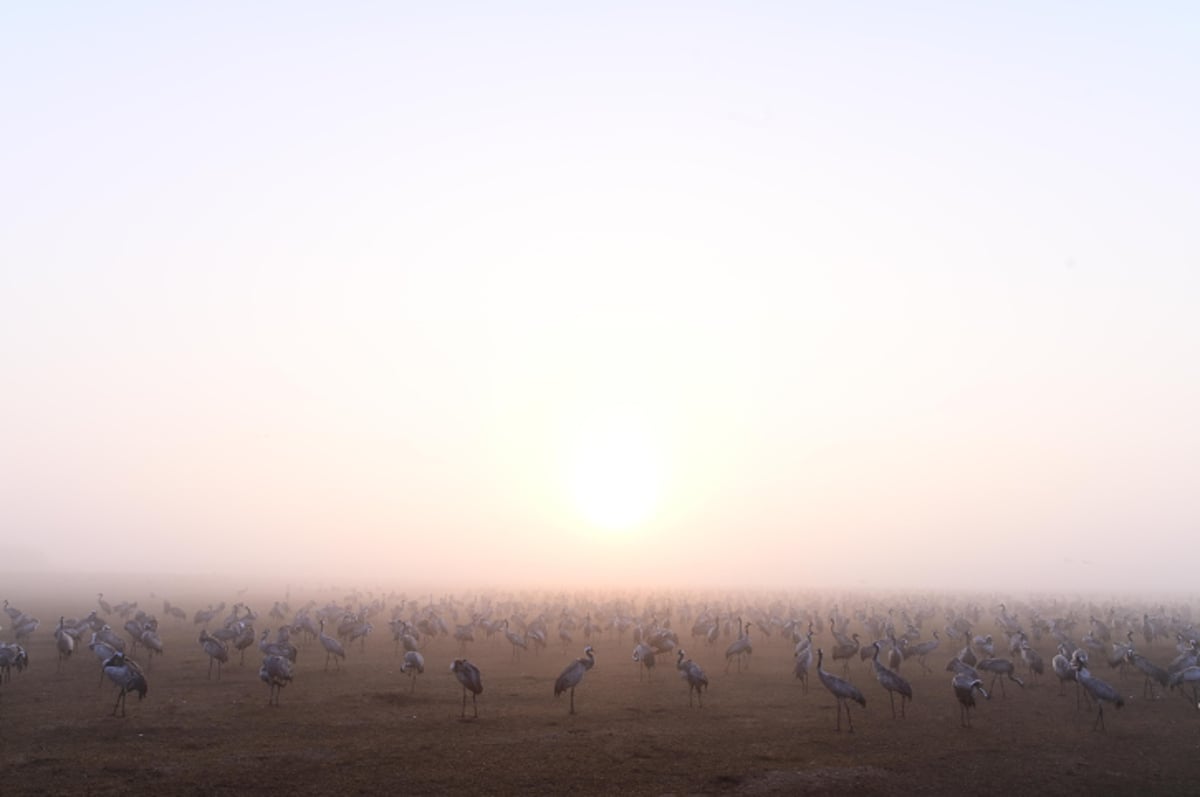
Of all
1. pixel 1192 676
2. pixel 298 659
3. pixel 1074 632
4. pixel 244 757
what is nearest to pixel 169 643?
pixel 298 659

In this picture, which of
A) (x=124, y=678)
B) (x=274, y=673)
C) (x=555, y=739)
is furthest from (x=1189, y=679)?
(x=124, y=678)

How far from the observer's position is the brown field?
635 inches

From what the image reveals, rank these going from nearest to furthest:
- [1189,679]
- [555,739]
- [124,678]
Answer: [555,739]
[124,678]
[1189,679]

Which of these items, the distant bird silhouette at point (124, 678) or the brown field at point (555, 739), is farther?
the distant bird silhouette at point (124, 678)

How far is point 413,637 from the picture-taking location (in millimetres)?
35688

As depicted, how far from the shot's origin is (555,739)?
64.2 ft

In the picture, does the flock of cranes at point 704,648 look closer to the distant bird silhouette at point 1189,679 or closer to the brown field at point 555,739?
the distant bird silhouette at point 1189,679

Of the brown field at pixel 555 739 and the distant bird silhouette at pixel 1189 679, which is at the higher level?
the distant bird silhouette at pixel 1189 679

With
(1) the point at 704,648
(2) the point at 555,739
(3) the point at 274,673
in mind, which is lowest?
(1) the point at 704,648

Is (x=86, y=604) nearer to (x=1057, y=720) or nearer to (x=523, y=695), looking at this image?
(x=523, y=695)

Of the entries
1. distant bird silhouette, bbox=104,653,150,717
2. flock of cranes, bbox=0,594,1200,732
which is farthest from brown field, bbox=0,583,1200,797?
flock of cranes, bbox=0,594,1200,732

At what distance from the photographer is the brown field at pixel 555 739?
16.1 m

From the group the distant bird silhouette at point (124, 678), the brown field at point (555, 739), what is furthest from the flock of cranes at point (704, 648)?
the brown field at point (555, 739)

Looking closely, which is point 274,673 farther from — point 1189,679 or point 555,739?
point 1189,679
